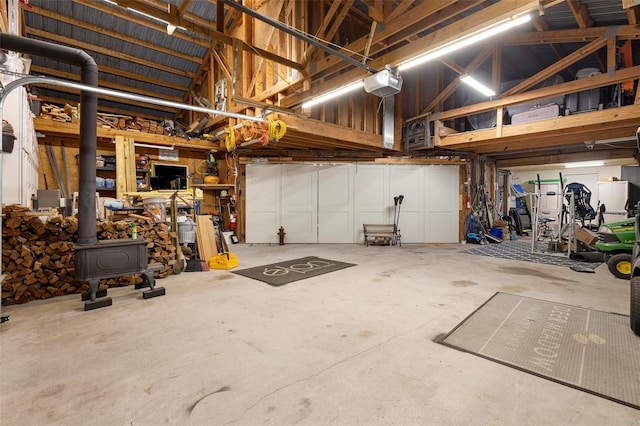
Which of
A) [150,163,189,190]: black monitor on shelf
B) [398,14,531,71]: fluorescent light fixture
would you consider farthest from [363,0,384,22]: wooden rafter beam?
[150,163,189,190]: black monitor on shelf

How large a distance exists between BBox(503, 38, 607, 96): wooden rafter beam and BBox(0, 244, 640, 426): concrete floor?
166 inches

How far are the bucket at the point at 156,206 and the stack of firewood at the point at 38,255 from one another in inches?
49.1

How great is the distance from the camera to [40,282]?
3.81m

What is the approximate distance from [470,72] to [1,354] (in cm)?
859

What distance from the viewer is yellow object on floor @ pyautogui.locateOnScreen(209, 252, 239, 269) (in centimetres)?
554

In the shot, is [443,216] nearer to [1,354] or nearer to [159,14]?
[159,14]

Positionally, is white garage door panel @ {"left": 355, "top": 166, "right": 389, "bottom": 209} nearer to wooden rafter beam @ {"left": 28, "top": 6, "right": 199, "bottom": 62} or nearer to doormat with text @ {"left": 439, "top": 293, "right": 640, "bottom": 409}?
doormat with text @ {"left": 439, "top": 293, "right": 640, "bottom": 409}

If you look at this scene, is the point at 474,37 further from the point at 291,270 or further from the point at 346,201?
the point at 346,201

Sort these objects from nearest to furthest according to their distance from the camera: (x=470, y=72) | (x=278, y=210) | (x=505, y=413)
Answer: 1. (x=505, y=413)
2. (x=470, y=72)
3. (x=278, y=210)

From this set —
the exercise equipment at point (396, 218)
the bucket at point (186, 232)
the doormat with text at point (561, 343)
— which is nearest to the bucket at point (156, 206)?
the bucket at point (186, 232)

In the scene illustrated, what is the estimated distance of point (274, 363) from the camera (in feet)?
7.43

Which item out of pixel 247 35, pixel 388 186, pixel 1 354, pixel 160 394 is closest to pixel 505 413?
pixel 160 394

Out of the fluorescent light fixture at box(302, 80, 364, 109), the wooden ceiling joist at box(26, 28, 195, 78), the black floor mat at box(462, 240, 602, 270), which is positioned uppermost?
the wooden ceiling joist at box(26, 28, 195, 78)

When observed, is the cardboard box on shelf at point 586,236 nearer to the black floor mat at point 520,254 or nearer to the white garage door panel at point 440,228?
the black floor mat at point 520,254
